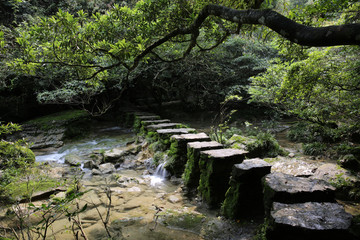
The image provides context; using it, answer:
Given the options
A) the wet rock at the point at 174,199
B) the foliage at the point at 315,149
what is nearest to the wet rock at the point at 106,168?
the wet rock at the point at 174,199

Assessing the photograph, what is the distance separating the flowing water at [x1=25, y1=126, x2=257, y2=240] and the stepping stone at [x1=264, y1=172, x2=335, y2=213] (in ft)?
2.43

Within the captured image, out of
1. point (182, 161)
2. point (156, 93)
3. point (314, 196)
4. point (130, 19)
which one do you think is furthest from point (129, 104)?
point (314, 196)

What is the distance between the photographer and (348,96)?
5336mm

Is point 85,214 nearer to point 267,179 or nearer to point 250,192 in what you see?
point 250,192

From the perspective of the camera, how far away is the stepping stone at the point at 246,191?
134 inches

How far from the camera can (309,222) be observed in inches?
87.1

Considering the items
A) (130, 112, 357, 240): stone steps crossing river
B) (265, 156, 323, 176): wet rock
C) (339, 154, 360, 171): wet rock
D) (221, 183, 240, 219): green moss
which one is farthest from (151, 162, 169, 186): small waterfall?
(339, 154, 360, 171): wet rock

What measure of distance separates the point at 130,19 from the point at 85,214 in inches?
158

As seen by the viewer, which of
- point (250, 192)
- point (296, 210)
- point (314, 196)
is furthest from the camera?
point (250, 192)

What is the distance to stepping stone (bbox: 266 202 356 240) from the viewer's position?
2109 millimetres

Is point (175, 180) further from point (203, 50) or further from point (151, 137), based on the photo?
point (203, 50)

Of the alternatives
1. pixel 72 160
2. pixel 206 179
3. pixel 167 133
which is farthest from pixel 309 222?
pixel 72 160

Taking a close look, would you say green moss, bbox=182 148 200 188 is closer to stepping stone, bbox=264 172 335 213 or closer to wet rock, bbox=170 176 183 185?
wet rock, bbox=170 176 183 185

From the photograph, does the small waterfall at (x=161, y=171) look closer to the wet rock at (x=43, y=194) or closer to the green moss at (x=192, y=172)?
the green moss at (x=192, y=172)
